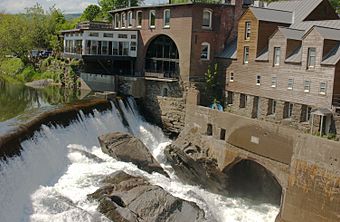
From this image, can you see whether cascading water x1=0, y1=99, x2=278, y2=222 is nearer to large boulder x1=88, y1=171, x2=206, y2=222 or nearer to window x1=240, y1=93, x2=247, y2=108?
large boulder x1=88, y1=171, x2=206, y2=222

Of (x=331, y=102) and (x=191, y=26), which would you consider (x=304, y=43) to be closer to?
(x=331, y=102)

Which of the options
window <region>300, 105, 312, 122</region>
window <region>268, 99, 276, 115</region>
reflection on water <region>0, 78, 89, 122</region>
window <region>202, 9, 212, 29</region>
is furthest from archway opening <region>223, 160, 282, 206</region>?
reflection on water <region>0, 78, 89, 122</region>

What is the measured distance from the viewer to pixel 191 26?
33.3 metres

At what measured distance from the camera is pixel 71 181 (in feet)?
71.8

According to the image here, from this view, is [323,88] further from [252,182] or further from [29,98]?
[29,98]

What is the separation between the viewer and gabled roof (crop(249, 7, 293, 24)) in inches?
1185

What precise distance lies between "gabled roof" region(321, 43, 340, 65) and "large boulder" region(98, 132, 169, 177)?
11195 millimetres

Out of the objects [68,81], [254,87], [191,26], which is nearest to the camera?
[254,87]

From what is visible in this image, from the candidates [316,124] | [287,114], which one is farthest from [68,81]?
[316,124]

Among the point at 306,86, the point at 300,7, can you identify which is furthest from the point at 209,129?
the point at 300,7

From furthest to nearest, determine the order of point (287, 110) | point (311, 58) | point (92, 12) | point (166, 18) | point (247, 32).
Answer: point (92, 12) → point (166, 18) → point (247, 32) → point (287, 110) → point (311, 58)

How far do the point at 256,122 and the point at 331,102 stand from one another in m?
4.36

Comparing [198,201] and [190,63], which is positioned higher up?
[190,63]

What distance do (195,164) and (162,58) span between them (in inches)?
482
